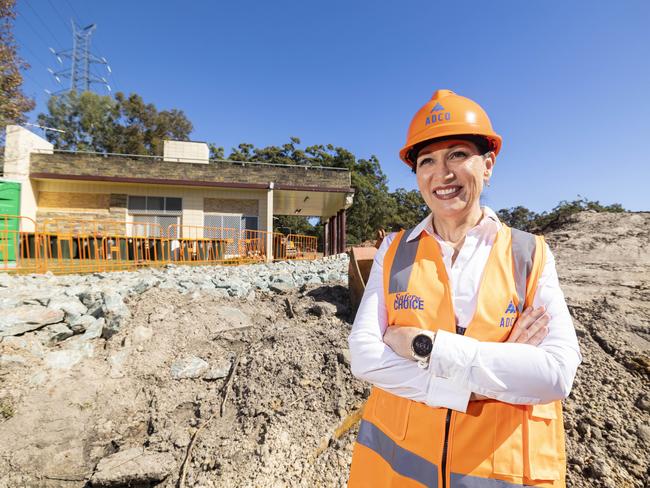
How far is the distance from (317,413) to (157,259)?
35.8 feet

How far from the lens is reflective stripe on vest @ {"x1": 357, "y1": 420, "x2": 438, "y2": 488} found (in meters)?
1.27

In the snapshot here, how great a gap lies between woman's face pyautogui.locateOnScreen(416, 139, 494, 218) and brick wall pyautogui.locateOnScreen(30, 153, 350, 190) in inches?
612

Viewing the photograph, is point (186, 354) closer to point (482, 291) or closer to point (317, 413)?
point (317, 413)

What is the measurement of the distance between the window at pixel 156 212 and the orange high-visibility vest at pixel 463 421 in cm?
1617

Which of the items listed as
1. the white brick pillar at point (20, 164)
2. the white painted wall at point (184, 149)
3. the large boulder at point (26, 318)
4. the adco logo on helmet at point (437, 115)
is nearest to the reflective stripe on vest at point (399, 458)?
the adco logo on helmet at point (437, 115)

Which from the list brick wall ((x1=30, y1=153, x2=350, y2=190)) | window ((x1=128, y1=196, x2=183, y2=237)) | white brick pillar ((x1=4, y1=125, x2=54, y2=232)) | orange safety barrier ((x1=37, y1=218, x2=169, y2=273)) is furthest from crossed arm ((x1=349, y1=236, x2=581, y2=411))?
white brick pillar ((x1=4, y1=125, x2=54, y2=232))

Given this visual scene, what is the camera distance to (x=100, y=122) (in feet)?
119

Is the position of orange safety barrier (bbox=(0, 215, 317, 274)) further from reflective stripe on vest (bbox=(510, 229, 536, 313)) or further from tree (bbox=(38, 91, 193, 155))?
tree (bbox=(38, 91, 193, 155))

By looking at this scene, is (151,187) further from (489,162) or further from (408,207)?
(408,207)

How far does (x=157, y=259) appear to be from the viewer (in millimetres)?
12297

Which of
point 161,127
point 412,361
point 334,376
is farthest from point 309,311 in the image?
point 161,127

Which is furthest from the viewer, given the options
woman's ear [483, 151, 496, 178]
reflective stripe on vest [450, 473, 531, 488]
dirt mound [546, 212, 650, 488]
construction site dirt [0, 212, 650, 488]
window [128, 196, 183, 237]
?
window [128, 196, 183, 237]

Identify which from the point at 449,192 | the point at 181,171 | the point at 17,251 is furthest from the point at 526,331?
the point at 181,171

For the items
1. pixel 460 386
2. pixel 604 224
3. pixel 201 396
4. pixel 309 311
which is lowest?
pixel 201 396
